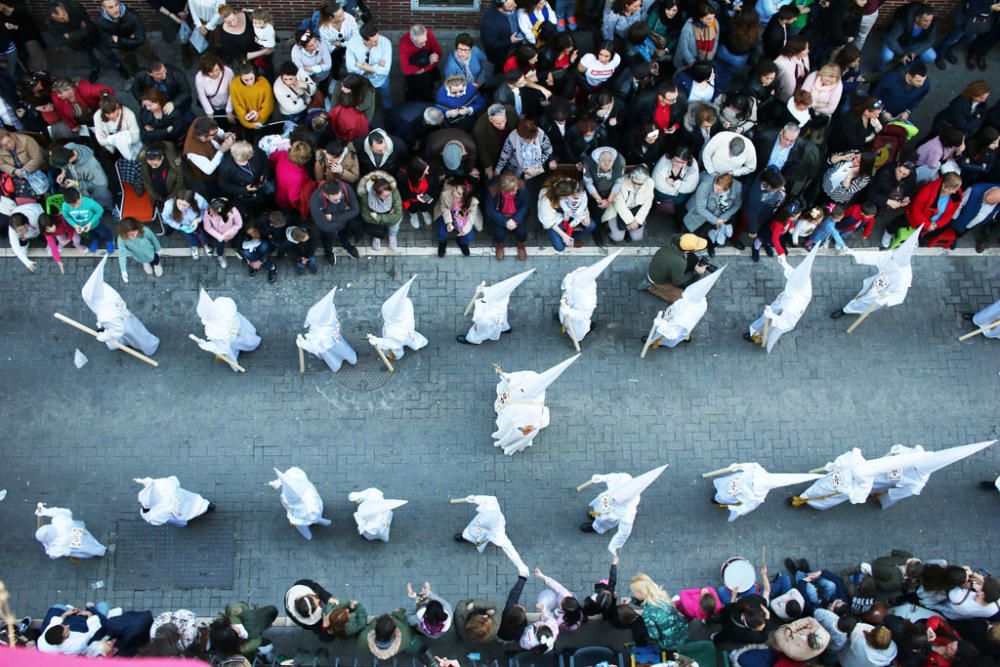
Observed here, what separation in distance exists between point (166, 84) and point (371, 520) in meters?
5.94

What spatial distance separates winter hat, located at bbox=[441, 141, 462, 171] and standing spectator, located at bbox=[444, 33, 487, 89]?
44.6 inches

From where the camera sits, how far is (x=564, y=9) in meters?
13.1

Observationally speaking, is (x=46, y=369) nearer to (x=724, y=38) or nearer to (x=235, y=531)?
(x=235, y=531)

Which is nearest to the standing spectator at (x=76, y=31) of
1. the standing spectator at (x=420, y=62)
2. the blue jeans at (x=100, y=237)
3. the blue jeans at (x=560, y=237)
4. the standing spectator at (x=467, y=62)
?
the blue jeans at (x=100, y=237)

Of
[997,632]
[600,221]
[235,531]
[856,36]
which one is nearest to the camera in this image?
[997,632]

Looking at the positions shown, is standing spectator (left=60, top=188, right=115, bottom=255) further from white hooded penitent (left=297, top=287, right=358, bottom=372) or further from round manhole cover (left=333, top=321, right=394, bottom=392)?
round manhole cover (left=333, top=321, right=394, bottom=392)

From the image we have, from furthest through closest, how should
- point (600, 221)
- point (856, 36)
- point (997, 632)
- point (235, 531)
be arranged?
1. point (856, 36)
2. point (600, 221)
3. point (235, 531)
4. point (997, 632)

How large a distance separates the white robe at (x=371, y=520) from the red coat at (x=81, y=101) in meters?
5.88

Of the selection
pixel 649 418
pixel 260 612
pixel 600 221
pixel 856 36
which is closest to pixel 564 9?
pixel 600 221

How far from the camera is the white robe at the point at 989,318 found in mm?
11953

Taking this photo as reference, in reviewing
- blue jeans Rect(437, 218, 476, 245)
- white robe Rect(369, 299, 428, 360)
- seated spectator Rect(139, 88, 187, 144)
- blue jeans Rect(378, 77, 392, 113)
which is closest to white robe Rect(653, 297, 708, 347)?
blue jeans Rect(437, 218, 476, 245)

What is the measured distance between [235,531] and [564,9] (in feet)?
27.2

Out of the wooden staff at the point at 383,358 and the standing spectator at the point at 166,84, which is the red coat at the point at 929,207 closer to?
the wooden staff at the point at 383,358

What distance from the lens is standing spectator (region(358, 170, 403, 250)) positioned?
11141mm
